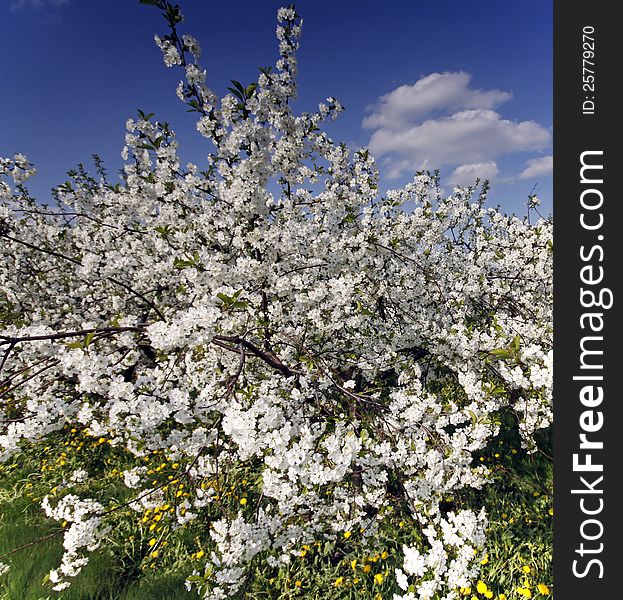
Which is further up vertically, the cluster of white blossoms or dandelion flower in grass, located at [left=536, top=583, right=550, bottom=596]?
the cluster of white blossoms

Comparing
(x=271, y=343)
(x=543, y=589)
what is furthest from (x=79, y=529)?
(x=543, y=589)

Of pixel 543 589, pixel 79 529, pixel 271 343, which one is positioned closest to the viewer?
pixel 79 529

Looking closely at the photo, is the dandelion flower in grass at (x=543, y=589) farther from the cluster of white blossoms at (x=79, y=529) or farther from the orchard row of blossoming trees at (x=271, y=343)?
the cluster of white blossoms at (x=79, y=529)

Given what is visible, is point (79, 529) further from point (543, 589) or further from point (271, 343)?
point (543, 589)

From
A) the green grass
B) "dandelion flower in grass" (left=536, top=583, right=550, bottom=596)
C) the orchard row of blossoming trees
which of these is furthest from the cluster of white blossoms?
"dandelion flower in grass" (left=536, top=583, right=550, bottom=596)

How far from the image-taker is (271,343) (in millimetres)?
3584

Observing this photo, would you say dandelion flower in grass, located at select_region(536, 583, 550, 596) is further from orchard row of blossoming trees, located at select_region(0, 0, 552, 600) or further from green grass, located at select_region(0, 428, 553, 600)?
orchard row of blossoming trees, located at select_region(0, 0, 552, 600)

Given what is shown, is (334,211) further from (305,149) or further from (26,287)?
(26,287)

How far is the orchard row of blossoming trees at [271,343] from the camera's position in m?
2.58

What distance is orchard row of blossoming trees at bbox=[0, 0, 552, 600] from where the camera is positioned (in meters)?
2.58

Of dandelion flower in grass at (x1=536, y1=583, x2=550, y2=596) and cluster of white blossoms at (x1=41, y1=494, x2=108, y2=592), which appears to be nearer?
cluster of white blossoms at (x1=41, y1=494, x2=108, y2=592)

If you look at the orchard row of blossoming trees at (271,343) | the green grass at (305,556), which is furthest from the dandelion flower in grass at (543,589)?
the orchard row of blossoming trees at (271,343)

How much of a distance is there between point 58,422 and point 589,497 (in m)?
3.85

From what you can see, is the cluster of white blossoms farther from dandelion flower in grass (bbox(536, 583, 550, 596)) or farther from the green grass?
dandelion flower in grass (bbox(536, 583, 550, 596))
